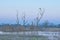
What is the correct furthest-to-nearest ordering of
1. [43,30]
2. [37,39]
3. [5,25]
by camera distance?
[5,25], [43,30], [37,39]

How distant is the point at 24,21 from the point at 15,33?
2.21ft

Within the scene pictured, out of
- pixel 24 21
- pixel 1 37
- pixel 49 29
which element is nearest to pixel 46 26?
pixel 49 29

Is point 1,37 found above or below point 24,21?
below

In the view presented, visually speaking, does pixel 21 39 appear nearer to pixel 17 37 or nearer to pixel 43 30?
pixel 17 37

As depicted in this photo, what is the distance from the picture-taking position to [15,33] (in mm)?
9828

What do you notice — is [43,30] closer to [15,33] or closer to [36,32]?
[36,32]

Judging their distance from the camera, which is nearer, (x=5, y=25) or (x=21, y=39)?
(x=21, y=39)

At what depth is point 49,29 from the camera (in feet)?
32.2

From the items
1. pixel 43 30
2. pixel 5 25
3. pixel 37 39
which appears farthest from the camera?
pixel 5 25

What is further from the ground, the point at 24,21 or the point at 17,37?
the point at 24,21


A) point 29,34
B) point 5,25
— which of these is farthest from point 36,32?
point 5,25

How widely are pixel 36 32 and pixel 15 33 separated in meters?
0.97

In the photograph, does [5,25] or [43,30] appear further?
[5,25]

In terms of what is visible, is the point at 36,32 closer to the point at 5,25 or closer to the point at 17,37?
the point at 17,37
